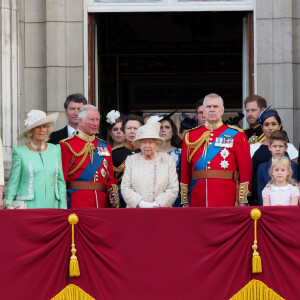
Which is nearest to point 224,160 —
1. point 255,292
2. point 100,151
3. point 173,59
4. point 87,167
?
point 100,151

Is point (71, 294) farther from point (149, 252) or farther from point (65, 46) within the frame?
point (65, 46)

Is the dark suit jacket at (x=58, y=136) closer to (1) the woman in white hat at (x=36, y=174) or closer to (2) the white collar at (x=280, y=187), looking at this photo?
(1) the woman in white hat at (x=36, y=174)

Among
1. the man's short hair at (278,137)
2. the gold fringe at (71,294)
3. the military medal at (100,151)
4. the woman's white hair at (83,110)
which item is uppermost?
the woman's white hair at (83,110)

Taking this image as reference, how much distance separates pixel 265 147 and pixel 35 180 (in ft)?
8.26

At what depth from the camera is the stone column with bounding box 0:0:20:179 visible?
13797 millimetres

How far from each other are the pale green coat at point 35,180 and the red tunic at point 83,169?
0.42 metres

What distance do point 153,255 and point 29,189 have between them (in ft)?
5.07

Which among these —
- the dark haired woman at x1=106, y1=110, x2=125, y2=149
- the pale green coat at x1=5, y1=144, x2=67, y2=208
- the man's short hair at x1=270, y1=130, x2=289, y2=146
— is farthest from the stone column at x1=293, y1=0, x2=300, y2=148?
the pale green coat at x1=5, y1=144, x2=67, y2=208

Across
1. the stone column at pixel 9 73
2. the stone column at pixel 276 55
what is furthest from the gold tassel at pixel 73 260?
the stone column at pixel 276 55

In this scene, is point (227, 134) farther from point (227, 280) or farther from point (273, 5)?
point (273, 5)

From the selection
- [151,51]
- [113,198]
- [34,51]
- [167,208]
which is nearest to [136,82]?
[151,51]

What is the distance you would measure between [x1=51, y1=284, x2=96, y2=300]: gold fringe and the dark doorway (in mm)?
9200

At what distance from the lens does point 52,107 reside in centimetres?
1398

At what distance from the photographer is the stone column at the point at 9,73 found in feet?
45.3
